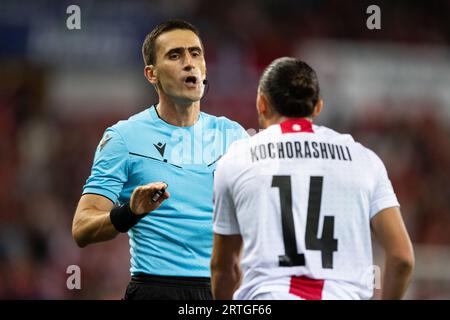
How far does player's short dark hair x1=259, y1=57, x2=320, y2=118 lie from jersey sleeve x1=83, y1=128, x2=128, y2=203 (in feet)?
3.80

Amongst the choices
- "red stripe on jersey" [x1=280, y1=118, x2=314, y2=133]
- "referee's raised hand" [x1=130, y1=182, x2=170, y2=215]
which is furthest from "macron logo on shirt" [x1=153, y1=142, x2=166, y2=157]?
"red stripe on jersey" [x1=280, y1=118, x2=314, y2=133]

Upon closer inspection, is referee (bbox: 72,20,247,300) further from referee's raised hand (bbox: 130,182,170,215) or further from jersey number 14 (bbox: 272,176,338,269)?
jersey number 14 (bbox: 272,176,338,269)

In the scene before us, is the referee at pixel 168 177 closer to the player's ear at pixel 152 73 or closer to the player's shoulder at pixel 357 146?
the player's ear at pixel 152 73

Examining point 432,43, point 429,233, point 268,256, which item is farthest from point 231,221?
point 432,43

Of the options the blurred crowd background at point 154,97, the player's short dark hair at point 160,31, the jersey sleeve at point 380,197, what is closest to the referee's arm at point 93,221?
the player's short dark hair at point 160,31

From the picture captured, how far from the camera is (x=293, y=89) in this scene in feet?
12.1

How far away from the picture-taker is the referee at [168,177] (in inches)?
181

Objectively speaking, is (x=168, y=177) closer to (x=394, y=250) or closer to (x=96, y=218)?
(x=96, y=218)

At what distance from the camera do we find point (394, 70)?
A: 15930 mm

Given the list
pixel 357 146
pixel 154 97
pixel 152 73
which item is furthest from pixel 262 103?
pixel 154 97

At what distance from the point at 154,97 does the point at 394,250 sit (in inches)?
437

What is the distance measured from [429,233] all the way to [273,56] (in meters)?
3.62

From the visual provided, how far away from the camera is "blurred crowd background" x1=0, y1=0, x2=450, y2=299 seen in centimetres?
1211
